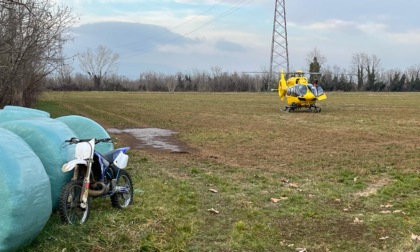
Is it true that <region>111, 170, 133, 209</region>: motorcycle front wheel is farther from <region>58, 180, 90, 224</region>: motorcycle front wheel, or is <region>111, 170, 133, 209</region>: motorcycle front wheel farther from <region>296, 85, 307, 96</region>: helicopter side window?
<region>296, 85, 307, 96</region>: helicopter side window

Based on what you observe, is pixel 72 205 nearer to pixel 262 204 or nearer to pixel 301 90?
pixel 262 204

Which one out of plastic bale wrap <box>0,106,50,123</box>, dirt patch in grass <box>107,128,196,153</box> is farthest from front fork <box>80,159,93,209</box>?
dirt patch in grass <box>107,128,196,153</box>

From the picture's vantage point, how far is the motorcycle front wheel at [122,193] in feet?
22.7

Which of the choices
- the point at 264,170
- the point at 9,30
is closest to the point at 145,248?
the point at 264,170

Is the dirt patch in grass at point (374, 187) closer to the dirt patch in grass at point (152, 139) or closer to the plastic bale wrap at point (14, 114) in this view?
the plastic bale wrap at point (14, 114)

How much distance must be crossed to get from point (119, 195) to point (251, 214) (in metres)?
2.18

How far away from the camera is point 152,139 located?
18.5 metres

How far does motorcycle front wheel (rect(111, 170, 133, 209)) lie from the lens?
6918 millimetres

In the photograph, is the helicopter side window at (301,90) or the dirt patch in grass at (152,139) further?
the helicopter side window at (301,90)

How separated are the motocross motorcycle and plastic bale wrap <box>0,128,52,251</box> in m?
0.68

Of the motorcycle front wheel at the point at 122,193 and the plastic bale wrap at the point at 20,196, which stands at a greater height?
the plastic bale wrap at the point at 20,196

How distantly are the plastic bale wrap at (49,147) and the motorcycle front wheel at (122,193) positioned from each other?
2.76ft

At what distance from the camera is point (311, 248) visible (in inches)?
222

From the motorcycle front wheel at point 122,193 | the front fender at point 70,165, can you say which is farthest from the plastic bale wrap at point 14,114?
the front fender at point 70,165
